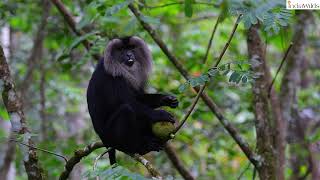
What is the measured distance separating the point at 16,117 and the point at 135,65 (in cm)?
160

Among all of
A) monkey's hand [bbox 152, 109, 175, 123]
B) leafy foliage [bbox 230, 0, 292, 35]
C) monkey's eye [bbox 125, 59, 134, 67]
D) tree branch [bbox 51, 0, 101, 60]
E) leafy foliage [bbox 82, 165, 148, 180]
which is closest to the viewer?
leafy foliage [bbox 82, 165, 148, 180]

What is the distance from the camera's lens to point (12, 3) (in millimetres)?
6328

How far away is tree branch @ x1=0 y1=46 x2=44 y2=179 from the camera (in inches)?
151

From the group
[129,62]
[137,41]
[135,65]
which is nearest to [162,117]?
[129,62]

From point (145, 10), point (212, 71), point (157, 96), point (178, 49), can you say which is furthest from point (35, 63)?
point (212, 71)

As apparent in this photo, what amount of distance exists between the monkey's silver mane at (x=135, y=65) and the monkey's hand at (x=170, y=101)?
37cm

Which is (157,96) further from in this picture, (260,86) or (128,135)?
(260,86)

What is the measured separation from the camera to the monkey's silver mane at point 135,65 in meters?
4.89

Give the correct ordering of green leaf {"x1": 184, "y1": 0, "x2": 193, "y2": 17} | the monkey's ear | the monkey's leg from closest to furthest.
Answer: green leaf {"x1": 184, "y1": 0, "x2": 193, "y2": 17}
the monkey's leg
the monkey's ear

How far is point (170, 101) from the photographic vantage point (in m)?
4.82

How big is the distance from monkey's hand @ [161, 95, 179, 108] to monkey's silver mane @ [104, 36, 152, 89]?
1.20ft

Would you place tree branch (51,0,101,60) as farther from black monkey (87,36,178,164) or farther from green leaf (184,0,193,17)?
green leaf (184,0,193,17)

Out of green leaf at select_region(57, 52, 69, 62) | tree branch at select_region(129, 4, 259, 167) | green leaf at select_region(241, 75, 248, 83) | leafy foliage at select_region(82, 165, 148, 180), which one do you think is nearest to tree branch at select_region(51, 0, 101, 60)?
green leaf at select_region(57, 52, 69, 62)

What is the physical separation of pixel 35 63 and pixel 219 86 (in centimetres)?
246
